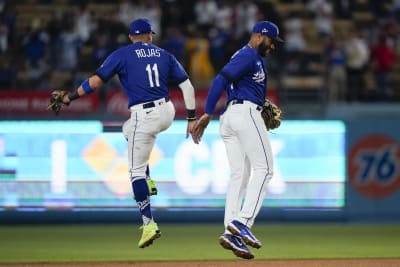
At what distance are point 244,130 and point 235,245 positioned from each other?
111 centimetres

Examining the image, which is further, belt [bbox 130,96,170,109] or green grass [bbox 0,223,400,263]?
green grass [bbox 0,223,400,263]

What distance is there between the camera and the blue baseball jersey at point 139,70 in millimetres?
10781

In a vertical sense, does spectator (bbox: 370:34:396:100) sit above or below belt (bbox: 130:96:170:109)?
below

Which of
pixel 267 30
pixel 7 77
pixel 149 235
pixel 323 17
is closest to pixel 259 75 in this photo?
pixel 267 30

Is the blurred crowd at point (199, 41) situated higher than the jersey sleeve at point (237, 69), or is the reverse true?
the jersey sleeve at point (237, 69)

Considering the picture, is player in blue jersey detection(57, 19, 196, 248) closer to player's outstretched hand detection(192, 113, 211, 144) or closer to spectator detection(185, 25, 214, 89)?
player's outstretched hand detection(192, 113, 211, 144)

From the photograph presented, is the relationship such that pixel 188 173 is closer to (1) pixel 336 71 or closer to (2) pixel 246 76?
(1) pixel 336 71

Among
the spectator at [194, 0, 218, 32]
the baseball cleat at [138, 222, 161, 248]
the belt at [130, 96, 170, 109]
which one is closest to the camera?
the baseball cleat at [138, 222, 161, 248]

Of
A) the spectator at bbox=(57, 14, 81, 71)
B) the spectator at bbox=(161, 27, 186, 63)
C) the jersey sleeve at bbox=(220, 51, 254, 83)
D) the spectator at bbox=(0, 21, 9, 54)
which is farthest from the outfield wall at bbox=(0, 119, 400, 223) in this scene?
the jersey sleeve at bbox=(220, 51, 254, 83)

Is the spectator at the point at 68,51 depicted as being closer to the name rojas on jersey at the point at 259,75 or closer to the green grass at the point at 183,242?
the green grass at the point at 183,242

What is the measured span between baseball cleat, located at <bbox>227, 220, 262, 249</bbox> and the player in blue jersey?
0.93 metres

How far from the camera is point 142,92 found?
10844mm

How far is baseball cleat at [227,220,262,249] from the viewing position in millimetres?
10102

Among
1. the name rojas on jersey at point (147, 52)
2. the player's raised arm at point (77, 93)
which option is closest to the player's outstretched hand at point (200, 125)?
the name rojas on jersey at point (147, 52)
